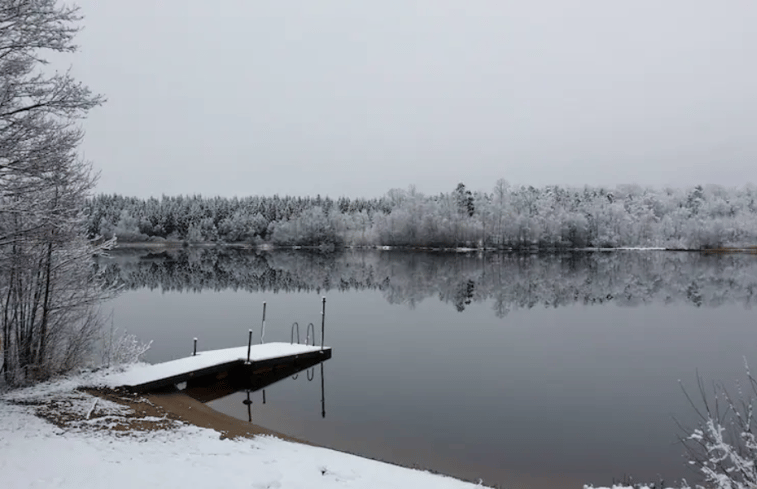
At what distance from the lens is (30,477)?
21.0 ft

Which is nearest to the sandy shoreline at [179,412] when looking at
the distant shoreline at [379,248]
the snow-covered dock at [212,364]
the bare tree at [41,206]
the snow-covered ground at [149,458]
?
the snow-covered ground at [149,458]

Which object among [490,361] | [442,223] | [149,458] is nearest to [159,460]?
[149,458]

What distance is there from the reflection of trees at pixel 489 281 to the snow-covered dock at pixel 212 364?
16991 mm

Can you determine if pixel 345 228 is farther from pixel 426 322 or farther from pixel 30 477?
pixel 30 477

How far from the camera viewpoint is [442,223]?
101m

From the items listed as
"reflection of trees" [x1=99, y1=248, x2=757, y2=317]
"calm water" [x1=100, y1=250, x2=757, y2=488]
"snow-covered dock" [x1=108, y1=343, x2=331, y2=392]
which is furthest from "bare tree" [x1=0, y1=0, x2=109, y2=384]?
"reflection of trees" [x1=99, y1=248, x2=757, y2=317]

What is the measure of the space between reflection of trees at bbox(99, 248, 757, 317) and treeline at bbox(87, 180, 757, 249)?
31163mm

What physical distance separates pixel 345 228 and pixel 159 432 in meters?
106

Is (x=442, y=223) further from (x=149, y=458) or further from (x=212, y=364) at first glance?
(x=149, y=458)

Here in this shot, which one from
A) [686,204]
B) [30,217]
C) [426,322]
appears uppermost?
[686,204]

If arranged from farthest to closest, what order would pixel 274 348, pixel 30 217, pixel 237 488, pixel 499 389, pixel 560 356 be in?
pixel 560 356
pixel 274 348
pixel 499 389
pixel 30 217
pixel 237 488

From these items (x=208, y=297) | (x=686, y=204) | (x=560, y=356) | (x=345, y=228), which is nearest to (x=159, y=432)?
(x=560, y=356)

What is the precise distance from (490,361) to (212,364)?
36.4 feet

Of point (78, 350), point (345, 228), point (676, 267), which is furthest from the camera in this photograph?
point (345, 228)
